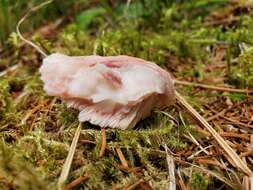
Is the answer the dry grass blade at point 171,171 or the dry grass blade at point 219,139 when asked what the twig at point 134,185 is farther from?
the dry grass blade at point 219,139

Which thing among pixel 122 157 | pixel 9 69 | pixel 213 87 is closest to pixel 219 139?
pixel 122 157

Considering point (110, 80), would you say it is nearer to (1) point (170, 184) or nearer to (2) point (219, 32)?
(1) point (170, 184)

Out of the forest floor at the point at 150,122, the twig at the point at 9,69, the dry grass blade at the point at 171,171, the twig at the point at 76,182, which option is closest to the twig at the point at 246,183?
the forest floor at the point at 150,122

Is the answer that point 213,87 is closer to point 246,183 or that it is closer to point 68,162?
point 246,183

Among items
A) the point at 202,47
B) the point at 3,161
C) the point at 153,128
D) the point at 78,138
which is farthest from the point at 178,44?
the point at 3,161

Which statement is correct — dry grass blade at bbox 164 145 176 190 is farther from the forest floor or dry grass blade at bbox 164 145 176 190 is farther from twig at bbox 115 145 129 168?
twig at bbox 115 145 129 168

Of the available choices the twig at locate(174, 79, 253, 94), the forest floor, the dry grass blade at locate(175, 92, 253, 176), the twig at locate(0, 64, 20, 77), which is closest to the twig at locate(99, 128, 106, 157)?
the forest floor

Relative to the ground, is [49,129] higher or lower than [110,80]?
lower
